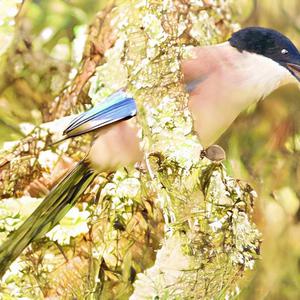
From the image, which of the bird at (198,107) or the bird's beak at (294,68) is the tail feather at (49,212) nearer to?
the bird at (198,107)

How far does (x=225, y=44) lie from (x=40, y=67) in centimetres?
23

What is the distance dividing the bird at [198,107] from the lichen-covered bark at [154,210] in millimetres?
12

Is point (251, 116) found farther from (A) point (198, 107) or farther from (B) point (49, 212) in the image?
(B) point (49, 212)

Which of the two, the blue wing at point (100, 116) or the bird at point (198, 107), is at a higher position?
the blue wing at point (100, 116)

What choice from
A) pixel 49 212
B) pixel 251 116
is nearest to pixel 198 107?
pixel 251 116

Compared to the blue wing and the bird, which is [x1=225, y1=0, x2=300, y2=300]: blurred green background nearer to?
the bird

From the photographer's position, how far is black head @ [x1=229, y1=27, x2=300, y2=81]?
73 centimetres

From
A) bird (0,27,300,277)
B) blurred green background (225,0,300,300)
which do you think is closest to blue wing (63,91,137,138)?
bird (0,27,300,277)

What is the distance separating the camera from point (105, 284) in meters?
0.70

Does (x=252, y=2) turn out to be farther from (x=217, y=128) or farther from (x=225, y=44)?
(x=217, y=128)

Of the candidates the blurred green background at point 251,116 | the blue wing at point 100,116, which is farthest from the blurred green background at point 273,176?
the blue wing at point 100,116

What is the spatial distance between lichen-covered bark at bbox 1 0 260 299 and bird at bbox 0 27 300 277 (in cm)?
1

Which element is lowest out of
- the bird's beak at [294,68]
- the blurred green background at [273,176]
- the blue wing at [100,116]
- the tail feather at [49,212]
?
the blurred green background at [273,176]

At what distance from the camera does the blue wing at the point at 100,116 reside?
70 cm
